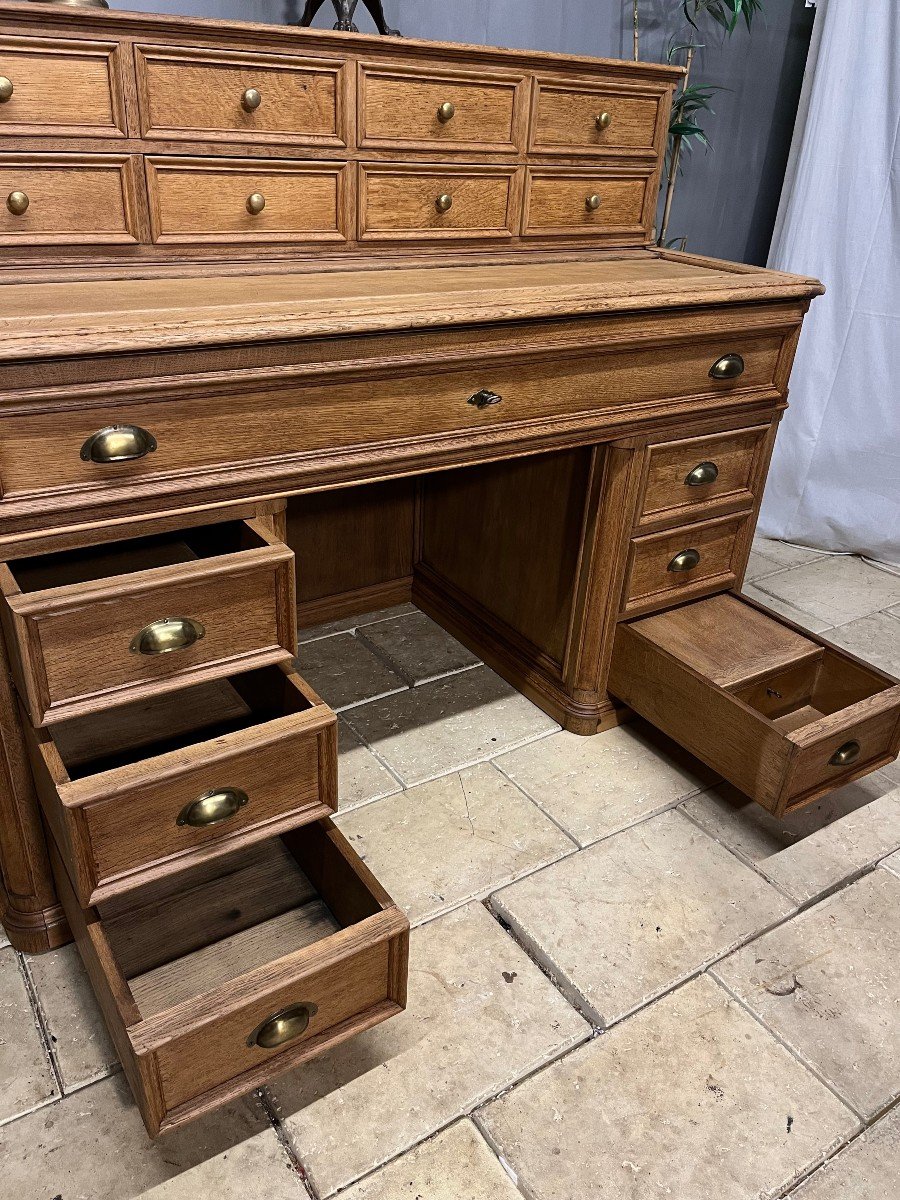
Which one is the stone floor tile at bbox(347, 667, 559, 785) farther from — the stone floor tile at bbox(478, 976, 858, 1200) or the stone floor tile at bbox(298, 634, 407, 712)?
the stone floor tile at bbox(478, 976, 858, 1200)

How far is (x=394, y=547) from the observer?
2438mm

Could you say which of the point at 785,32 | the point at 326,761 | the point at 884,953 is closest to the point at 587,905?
the point at 884,953

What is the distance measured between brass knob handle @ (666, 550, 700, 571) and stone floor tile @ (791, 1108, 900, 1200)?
1.06 metres

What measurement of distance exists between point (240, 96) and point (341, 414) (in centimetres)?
60

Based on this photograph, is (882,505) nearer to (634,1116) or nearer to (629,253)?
(629,253)

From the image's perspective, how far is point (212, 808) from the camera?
1.19 m

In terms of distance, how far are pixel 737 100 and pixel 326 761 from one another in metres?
2.64

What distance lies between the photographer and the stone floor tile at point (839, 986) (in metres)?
1.35

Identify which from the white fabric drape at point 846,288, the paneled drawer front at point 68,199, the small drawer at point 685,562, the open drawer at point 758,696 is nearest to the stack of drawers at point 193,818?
the paneled drawer front at point 68,199

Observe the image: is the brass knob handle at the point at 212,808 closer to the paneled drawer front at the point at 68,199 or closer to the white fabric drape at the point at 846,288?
the paneled drawer front at the point at 68,199

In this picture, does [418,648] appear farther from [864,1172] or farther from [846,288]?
[846,288]

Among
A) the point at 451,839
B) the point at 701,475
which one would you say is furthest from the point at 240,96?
the point at 451,839

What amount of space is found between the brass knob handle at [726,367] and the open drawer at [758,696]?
0.52 metres

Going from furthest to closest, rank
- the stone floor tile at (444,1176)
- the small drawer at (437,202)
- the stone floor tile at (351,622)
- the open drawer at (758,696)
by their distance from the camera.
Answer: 1. the stone floor tile at (351,622)
2. the small drawer at (437,202)
3. the open drawer at (758,696)
4. the stone floor tile at (444,1176)
